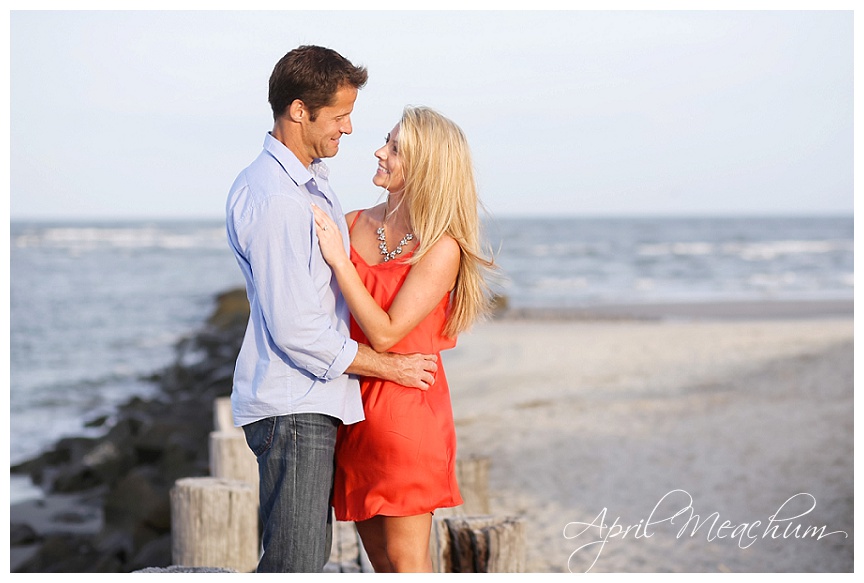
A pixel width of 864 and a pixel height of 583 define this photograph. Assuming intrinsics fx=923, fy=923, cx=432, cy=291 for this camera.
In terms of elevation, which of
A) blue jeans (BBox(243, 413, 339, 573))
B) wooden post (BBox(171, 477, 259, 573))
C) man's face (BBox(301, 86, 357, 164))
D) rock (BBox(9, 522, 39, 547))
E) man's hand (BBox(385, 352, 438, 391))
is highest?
man's face (BBox(301, 86, 357, 164))

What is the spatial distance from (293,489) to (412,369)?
1.84 feet

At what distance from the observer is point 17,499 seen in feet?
30.1

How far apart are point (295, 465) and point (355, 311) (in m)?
0.53

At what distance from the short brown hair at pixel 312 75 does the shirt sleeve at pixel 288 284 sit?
0.35 metres

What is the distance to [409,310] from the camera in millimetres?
3059

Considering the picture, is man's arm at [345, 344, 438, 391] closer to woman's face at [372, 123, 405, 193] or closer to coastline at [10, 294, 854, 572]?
woman's face at [372, 123, 405, 193]

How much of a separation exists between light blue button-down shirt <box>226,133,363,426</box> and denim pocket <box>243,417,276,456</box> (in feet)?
0.09

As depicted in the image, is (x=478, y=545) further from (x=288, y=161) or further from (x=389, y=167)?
(x=288, y=161)

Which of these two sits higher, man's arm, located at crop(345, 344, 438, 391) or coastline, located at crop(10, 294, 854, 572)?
man's arm, located at crop(345, 344, 438, 391)

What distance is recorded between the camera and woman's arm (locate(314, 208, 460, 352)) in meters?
2.98
